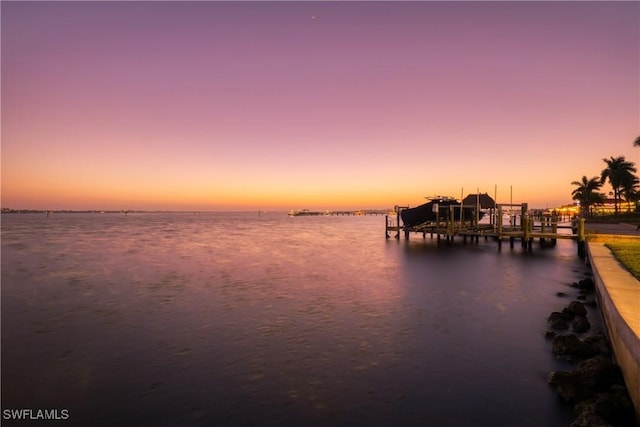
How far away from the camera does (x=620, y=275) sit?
12.5 meters

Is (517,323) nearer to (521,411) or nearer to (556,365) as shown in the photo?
(556,365)

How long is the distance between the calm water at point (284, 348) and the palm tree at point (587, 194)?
50.6 m

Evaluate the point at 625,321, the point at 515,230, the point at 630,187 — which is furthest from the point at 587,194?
the point at 625,321

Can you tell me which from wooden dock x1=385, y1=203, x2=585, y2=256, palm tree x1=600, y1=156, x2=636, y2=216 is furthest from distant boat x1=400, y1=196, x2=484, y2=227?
palm tree x1=600, y1=156, x2=636, y2=216

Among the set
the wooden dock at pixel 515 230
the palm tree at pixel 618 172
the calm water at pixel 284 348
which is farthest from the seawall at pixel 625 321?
the palm tree at pixel 618 172

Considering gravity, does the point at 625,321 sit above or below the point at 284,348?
above

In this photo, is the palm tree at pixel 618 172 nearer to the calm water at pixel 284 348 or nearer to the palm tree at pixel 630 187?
the palm tree at pixel 630 187

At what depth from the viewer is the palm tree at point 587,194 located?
65312mm

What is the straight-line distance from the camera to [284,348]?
11586 millimetres

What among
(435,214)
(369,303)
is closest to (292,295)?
(369,303)

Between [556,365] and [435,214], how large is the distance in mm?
36260

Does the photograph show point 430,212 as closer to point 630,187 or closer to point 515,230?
point 515,230

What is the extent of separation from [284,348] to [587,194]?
71854mm

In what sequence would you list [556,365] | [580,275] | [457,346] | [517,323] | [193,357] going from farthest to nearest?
[580,275], [517,323], [457,346], [193,357], [556,365]
